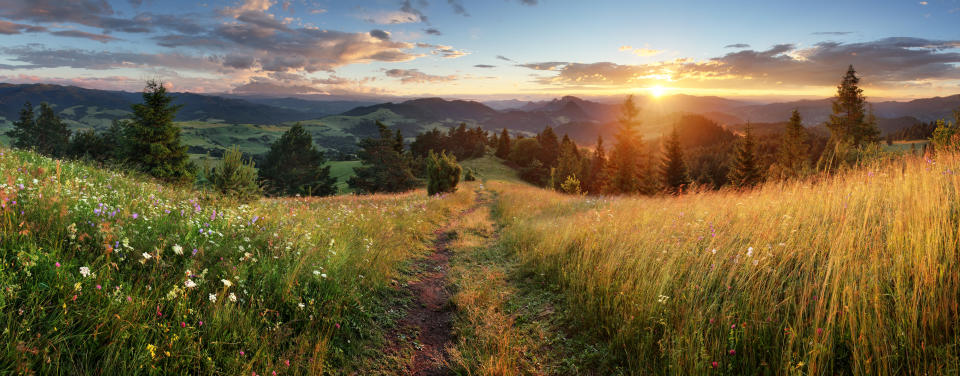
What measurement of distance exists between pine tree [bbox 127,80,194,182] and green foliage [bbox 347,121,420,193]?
30128 mm

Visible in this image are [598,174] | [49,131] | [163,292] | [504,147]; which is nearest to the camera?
[163,292]

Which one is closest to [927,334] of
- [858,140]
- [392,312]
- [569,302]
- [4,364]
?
[569,302]

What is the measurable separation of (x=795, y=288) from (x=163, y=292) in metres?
5.58

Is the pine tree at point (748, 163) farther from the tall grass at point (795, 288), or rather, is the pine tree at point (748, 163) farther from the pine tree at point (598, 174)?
the tall grass at point (795, 288)

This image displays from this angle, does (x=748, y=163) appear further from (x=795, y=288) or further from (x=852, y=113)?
(x=795, y=288)

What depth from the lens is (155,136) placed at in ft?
86.9

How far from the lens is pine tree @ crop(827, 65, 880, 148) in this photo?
47.6 metres

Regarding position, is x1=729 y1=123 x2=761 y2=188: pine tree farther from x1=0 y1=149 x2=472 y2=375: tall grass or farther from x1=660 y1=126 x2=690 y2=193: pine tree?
x1=0 y1=149 x2=472 y2=375: tall grass

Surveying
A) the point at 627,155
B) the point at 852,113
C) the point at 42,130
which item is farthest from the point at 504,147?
the point at 42,130

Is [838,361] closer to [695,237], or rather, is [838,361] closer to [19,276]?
[695,237]

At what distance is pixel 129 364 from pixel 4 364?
0.56 meters

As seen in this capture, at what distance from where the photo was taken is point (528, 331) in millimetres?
4395

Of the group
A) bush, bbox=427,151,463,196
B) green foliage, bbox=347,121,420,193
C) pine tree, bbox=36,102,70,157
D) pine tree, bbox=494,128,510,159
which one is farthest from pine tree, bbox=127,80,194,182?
pine tree, bbox=494,128,510,159

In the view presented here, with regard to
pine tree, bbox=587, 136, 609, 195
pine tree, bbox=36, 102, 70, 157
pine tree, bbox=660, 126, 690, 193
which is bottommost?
pine tree, bbox=587, 136, 609, 195
